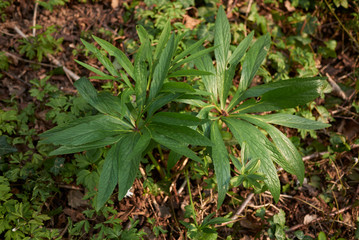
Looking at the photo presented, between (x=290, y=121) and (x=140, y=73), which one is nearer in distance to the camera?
(x=140, y=73)

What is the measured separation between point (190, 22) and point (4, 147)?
214cm

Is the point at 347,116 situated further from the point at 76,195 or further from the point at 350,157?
the point at 76,195

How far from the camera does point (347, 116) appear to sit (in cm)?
295

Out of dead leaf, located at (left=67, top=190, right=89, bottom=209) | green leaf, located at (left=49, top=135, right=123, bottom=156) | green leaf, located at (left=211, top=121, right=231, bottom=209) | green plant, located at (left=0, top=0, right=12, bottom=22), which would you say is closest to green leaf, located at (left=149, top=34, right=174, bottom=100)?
green leaf, located at (left=49, top=135, right=123, bottom=156)

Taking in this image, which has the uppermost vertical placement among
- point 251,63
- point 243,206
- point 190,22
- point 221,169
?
point 190,22

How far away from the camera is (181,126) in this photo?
5.02ft

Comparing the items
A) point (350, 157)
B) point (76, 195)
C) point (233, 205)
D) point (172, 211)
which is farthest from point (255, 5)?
point (76, 195)

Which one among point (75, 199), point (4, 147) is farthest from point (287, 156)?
point (4, 147)

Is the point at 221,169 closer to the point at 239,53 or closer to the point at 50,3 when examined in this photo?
the point at 239,53

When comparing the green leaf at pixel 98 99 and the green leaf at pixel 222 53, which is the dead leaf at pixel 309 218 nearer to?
the green leaf at pixel 222 53

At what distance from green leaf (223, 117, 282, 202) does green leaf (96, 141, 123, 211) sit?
0.75 metres

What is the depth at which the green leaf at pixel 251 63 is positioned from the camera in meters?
1.94

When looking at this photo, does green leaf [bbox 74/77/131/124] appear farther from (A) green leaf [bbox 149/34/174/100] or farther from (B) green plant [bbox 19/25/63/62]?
→ (B) green plant [bbox 19/25/63/62]

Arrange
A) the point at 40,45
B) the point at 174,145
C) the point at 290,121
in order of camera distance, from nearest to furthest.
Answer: the point at 174,145 < the point at 290,121 < the point at 40,45
